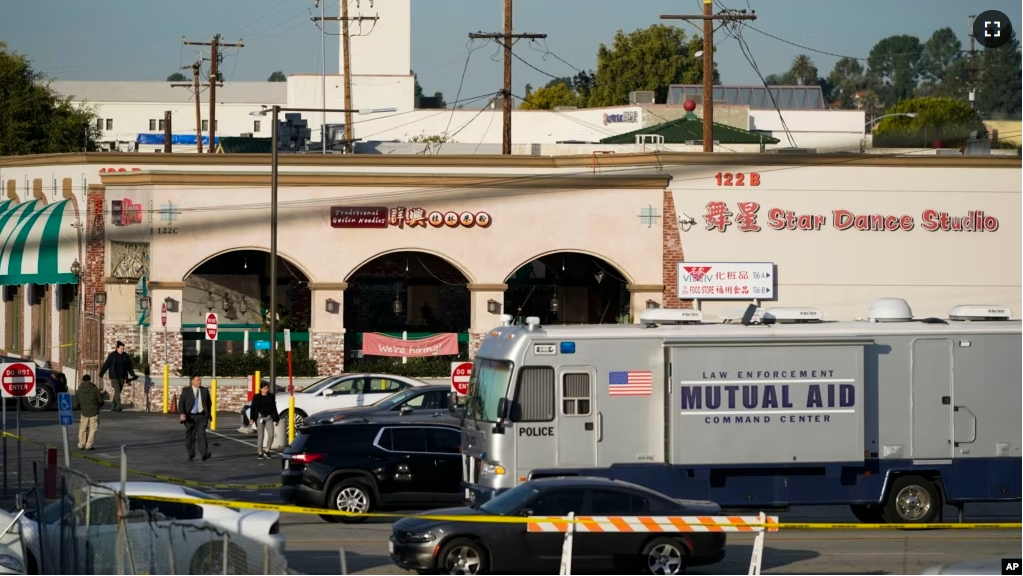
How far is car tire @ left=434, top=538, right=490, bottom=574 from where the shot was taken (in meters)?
14.9

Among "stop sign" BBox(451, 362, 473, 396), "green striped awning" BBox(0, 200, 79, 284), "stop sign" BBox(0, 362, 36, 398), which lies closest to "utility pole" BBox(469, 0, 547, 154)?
"green striped awning" BBox(0, 200, 79, 284)

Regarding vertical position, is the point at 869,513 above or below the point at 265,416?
below

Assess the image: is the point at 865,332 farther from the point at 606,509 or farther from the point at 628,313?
the point at 628,313

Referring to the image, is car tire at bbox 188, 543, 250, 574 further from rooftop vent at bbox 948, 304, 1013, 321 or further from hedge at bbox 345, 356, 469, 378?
hedge at bbox 345, 356, 469, 378

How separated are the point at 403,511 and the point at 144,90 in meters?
116

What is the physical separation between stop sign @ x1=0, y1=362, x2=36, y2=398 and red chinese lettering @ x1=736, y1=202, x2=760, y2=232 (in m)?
21.8

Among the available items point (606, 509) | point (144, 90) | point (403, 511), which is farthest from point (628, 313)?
point (144, 90)

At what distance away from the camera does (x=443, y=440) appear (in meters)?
21.1

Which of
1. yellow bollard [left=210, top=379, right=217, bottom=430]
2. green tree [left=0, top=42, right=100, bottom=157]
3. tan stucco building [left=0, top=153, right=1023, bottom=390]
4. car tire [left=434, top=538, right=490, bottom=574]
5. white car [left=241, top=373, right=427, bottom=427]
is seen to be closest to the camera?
car tire [left=434, top=538, right=490, bottom=574]

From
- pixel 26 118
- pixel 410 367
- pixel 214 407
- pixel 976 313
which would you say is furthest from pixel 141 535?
pixel 26 118

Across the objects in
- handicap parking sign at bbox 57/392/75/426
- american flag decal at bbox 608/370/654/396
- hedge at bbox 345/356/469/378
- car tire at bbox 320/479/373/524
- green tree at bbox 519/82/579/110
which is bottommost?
car tire at bbox 320/479/373/524

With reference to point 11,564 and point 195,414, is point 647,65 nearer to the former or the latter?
point 195,414

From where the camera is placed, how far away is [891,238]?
131 feet

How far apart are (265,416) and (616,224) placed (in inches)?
583
